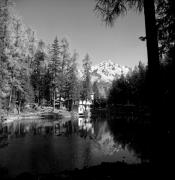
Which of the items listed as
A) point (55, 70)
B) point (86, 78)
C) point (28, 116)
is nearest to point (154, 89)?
point (28, 116)

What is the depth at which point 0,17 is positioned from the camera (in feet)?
91.8

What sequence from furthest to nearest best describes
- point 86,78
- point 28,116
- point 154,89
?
point 86,78 → point 28,116 → point 154,89

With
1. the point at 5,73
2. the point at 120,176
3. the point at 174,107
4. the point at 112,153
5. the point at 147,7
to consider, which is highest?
the point at 5,73

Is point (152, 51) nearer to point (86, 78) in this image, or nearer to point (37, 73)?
point (37, 73)

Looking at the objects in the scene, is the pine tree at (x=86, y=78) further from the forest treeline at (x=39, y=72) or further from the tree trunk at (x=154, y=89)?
the tree trunk at (x=154, y=89)

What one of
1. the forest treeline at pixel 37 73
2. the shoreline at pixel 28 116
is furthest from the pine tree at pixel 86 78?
the shoreline at pixel 28 116

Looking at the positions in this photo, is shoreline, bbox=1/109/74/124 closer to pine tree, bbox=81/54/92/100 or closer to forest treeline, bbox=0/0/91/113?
forest treeline, bbox=0/0/91/113

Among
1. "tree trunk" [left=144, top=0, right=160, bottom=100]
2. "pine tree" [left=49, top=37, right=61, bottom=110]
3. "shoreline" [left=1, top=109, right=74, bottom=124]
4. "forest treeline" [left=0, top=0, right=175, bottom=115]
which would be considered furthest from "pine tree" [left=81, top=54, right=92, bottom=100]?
"tree trunk" [left=144, top=0, right=160, bottom=100]

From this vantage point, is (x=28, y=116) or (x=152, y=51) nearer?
(x=152, y=51)

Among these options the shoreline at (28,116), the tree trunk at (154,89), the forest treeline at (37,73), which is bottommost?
the shoreline at (28,116)

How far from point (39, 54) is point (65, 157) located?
5153cm

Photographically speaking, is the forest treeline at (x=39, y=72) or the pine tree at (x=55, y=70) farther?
the pine tree at (x=55, y=70)

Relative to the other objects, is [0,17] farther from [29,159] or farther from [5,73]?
[29,159]

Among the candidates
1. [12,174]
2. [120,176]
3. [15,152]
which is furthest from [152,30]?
[15,152]
